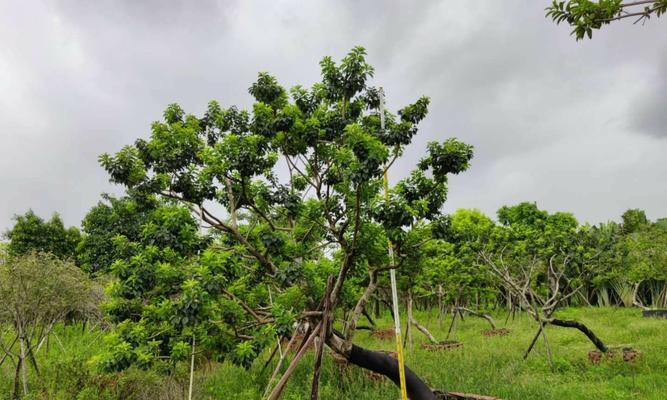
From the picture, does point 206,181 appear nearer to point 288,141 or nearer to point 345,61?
point 288,141

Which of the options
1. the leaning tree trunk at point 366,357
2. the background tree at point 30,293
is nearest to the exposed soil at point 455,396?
the leaning tree trunk at point 366,357

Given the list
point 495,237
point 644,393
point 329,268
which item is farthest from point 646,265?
point 329,268

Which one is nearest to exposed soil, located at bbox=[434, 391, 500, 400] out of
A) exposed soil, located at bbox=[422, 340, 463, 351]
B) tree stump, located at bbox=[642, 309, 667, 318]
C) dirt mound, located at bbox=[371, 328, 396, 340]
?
exposed soil, located at bbox=[422, 340, 463, 351]

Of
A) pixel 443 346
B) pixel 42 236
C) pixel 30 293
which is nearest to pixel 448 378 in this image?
pixel 443 346

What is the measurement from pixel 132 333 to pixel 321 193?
4113 millimetres

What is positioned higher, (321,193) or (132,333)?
(321,193)

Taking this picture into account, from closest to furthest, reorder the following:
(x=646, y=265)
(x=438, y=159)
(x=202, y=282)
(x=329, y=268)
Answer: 1. (x=202, y=282)
2. (x=438, y=159)
3. (x=329, y=268)
4. (x=646, y=265)

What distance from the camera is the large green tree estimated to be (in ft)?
20.2

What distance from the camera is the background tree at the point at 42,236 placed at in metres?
24.6

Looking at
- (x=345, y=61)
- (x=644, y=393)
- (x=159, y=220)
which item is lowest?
(x=644, y=393)

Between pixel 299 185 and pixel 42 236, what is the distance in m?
22.1

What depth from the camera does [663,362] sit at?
9008mm

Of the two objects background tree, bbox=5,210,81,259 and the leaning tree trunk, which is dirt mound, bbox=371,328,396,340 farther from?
background tree, bbox=5,210,81,259

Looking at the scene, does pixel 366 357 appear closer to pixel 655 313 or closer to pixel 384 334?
pixel 384 334
